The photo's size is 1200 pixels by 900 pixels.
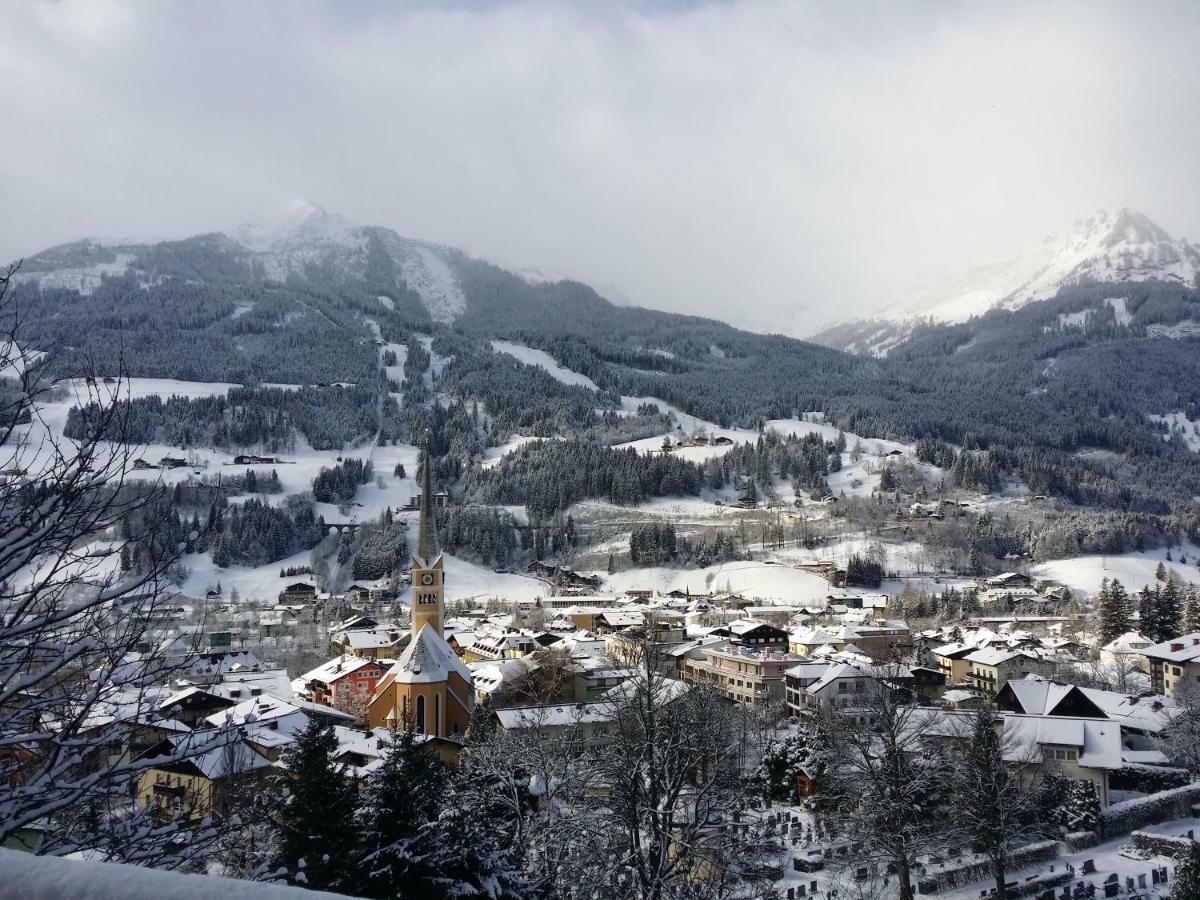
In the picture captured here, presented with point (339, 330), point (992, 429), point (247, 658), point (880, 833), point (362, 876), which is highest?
point (339, 330)

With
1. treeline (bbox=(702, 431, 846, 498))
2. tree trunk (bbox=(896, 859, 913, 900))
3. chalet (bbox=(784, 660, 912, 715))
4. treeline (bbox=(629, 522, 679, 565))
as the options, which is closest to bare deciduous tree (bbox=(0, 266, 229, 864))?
tree trunk (bbox=(896, 859, 913, 900))

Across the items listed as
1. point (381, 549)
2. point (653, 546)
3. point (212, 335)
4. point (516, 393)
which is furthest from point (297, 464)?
point (212, 335)

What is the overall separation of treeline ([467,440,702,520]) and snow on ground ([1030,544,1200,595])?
161ft

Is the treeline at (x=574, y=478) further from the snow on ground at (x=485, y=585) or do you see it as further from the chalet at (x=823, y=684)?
the chalet at (x=823, y=684)

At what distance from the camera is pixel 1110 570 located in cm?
9475

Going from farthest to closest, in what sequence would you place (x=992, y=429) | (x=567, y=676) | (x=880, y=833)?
(x=992, y=429) < (x=567, y=676) < (x=880, y=833)

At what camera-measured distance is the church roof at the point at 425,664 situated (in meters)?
35.9

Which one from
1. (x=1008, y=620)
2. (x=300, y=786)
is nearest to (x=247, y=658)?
(x=300, y=786)

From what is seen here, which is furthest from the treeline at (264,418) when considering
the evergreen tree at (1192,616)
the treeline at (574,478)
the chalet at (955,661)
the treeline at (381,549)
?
the evergreen tree at (1192,616)

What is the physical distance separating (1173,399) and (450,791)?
741 feet

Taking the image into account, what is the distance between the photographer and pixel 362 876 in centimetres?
1352

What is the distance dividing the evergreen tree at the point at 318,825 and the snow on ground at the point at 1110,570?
93517 mm

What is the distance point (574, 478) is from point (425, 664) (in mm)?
86127

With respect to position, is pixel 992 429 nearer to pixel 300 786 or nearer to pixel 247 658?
pixel 247 658
